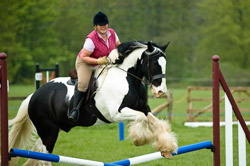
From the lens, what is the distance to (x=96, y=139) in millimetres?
9102

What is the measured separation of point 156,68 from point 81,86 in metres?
1.01

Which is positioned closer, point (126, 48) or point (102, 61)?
point (102, 61)

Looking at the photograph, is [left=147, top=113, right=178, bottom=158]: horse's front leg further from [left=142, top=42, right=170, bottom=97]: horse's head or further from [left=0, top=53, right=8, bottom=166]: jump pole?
[left=0, top=53, right=8, bottom=166]: jump pole

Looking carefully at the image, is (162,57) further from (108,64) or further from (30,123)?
(30,123)

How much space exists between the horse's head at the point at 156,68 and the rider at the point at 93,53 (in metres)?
0.53

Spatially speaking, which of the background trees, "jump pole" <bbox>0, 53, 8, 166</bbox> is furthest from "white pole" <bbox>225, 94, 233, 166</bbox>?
the background trees

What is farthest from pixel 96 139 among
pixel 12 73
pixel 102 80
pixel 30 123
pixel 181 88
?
pixel 181 88

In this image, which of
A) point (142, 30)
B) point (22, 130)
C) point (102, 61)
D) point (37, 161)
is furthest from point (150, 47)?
point (142, 30)

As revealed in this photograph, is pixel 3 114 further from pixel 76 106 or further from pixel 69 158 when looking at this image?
pixel 76 106

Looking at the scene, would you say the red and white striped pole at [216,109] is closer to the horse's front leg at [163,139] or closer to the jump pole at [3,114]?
the horse's front leg at [163,139]

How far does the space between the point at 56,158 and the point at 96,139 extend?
5.15m

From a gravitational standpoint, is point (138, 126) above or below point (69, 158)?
above

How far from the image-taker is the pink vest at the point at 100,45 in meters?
4.91

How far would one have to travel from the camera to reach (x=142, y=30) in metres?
38.4
